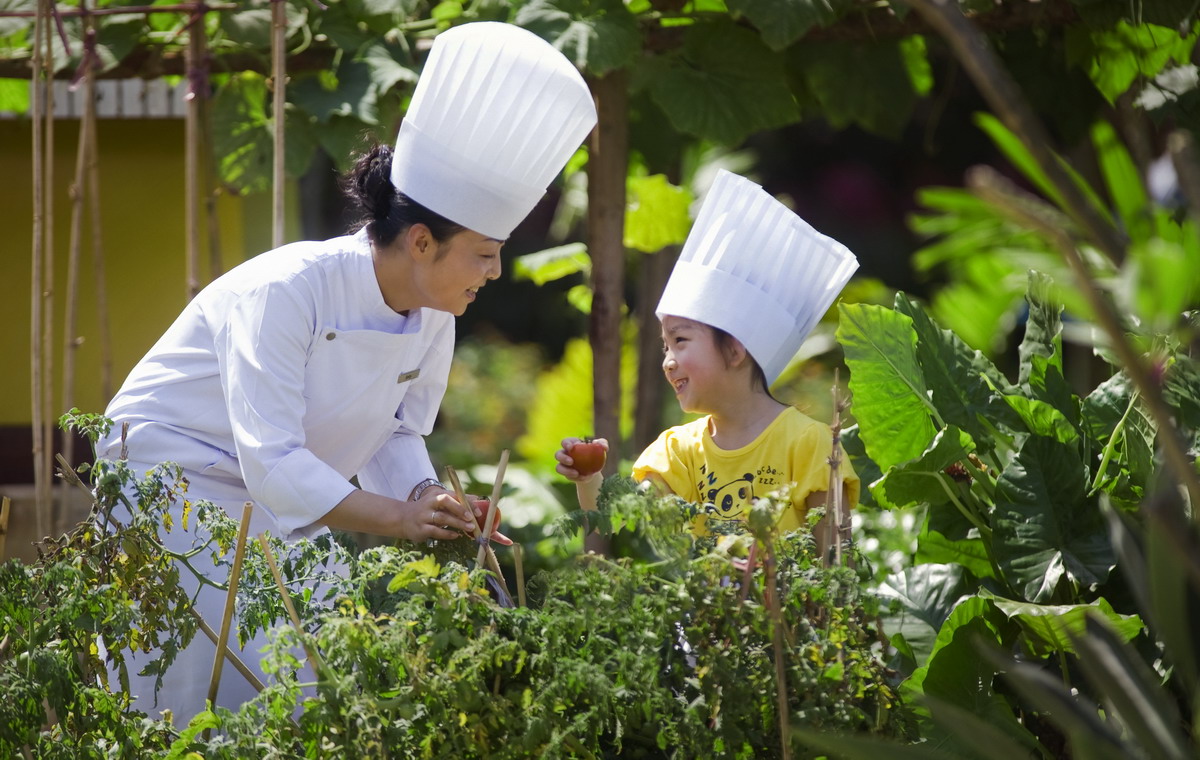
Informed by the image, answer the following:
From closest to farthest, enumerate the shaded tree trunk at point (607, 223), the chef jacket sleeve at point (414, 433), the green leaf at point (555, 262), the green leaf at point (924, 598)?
the green leaf at point (924, 598) → the chef jacket sleeve at point (414, 433) → the shaded tree trunk at point (607, 223) → the green leaf at point (555, 262)

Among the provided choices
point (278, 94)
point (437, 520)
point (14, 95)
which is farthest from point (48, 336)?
point (437, 520)

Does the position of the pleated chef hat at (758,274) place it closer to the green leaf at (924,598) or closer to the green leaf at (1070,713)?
the green leaf at (924,598)

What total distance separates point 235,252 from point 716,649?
3006 millimetres

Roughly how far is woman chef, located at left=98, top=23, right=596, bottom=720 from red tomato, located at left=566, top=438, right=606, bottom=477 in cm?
28

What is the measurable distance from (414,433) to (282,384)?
49 centimetres

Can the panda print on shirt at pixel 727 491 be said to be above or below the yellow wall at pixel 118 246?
above

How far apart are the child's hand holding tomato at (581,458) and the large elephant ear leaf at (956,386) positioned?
582 millimetres

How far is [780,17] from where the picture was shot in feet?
8.10

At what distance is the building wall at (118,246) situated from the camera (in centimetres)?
384

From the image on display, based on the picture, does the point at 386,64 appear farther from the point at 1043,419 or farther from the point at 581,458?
the point at 1043,419

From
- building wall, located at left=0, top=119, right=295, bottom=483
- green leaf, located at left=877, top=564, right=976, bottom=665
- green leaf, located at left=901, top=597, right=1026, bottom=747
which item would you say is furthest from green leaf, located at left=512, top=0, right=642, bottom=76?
building wall, located at left=0, top=119, right=295, bottom=483

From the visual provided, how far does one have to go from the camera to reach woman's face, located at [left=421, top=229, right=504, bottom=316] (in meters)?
1.97

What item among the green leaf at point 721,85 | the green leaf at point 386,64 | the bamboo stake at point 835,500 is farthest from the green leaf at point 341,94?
the bamboo stake at point 835,500

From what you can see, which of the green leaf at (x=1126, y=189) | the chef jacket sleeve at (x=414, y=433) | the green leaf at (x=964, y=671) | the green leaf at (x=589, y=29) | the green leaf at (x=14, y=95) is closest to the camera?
the green leaf at (x=1126, y=189)
